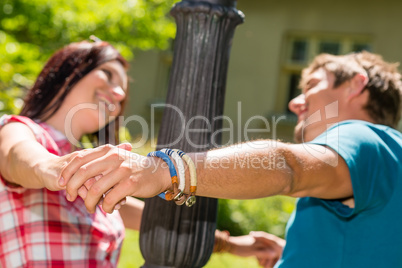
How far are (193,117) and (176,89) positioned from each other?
0.12 meters

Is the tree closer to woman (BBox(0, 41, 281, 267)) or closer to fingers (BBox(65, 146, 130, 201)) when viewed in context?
woman (BBox(0, 41, 281, 267))

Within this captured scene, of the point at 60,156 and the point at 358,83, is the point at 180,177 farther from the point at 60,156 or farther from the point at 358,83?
the point at 358,83

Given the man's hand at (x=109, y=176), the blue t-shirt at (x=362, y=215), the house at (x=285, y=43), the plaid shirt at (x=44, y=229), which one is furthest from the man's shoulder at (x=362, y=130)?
the house at (x=285, y=43)

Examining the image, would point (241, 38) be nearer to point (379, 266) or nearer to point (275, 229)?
point (275, 229)

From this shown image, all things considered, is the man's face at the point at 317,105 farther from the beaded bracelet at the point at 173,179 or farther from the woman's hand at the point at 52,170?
the woman's hand at the point at 52,170

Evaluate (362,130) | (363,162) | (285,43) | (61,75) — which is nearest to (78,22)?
(61,75)

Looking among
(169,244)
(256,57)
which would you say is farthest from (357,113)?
(256,57)

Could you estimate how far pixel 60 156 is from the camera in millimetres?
1629

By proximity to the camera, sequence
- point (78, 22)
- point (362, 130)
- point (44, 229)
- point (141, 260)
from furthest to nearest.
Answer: point (78, 22)
point (141, 260)
point (44, 229)
point (362, 130)

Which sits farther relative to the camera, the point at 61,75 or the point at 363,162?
the point at 61,75

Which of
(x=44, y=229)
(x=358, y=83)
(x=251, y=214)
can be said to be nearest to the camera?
(x=44, y=229)

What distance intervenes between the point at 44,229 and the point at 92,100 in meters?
0.66

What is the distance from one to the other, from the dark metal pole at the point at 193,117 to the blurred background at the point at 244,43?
9.02 ft

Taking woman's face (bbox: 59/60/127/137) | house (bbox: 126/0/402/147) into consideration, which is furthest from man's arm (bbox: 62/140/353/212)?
house (bbox: 126/0/402/147)
